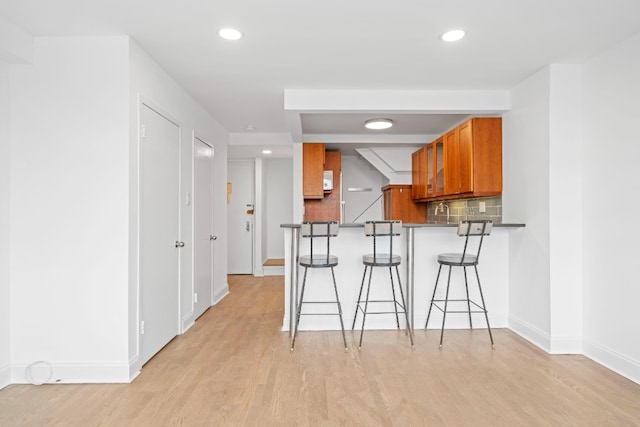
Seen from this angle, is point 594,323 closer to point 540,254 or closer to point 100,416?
point 540,254

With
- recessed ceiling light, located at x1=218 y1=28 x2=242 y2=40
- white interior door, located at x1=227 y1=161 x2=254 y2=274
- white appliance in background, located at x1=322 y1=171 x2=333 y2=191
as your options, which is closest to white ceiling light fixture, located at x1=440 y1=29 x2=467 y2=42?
recessed ceiling light, located at x1=218 y1=28 x2=242 y2=40

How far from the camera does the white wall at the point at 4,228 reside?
2.57 metres

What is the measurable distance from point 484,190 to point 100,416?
3722mm

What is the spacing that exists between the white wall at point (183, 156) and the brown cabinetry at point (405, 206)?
2719mm

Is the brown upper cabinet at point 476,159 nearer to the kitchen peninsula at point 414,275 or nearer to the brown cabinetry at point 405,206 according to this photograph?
the kitchen peninsula at point 414,275

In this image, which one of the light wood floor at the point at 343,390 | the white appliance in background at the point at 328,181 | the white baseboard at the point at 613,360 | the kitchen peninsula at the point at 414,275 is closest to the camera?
the light wood floor at the point at 343,390

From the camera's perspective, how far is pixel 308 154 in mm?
5715

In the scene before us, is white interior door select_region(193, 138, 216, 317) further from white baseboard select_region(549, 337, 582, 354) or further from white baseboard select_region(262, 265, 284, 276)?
white baseboard select_region(549, 337, 582, 354)

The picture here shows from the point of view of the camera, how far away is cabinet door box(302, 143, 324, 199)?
224 inches

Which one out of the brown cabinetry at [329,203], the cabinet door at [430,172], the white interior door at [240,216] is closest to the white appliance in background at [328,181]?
the brown cabinetry at [329,203]

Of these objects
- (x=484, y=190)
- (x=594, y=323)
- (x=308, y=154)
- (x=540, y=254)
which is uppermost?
(x=308, y=154)

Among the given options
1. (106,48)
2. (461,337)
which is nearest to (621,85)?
(461,337)

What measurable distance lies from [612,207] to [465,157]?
4.93 ft

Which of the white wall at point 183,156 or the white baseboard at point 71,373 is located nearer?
the white baseboard at point 71,373
